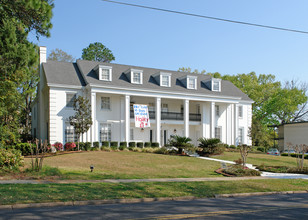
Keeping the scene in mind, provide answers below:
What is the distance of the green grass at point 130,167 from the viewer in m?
16.0

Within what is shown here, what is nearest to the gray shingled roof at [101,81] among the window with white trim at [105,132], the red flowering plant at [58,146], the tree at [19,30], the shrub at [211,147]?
the window with white trim at [105,132]

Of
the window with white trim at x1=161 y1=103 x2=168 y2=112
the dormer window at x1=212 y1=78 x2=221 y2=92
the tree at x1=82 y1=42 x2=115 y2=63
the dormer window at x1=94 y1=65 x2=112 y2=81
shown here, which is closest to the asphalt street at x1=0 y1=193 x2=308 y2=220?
the dormer window at x1=94 y1=65 x2=112 y2=81

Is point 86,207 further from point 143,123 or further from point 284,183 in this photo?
point 143,123

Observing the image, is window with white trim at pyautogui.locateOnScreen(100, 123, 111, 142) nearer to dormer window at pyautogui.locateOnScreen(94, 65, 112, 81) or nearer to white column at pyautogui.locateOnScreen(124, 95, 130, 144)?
white column at pyautogui.locateOnScreen(124, 95, 130, 144)

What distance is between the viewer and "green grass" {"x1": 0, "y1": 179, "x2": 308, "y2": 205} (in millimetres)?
10406

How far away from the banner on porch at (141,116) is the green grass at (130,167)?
8.56 meters

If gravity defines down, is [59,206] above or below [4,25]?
below

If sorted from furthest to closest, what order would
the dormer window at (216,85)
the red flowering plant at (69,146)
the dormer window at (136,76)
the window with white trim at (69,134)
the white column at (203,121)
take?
the dormer window at (216,85)
the white column at (203,121)
the dormer window at (136,76)
the window with white trim at (69,134)
the red flowering plant at (69,146)

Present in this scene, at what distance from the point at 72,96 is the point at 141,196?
22.4m

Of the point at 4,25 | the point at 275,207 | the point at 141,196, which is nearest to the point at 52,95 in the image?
the point at 4,25

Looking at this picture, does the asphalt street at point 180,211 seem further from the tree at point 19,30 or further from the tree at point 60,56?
the tree at point 60,56

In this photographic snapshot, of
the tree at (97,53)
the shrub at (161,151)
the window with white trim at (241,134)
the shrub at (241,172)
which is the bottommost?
the shrub at (241,172)

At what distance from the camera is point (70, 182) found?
13297 mm

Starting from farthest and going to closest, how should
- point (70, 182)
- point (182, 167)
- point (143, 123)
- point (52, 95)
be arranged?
point (143, 123), point (52, 95), point (182, 167), point (70, 182)
